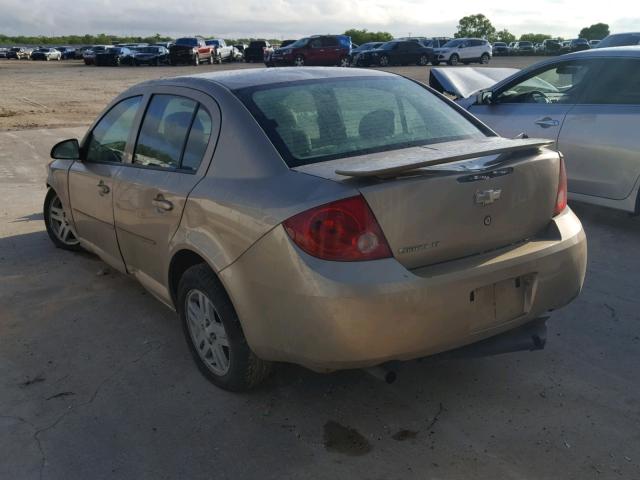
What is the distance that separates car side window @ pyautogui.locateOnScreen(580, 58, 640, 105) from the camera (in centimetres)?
570

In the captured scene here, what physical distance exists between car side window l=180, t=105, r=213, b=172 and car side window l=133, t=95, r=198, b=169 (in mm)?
59

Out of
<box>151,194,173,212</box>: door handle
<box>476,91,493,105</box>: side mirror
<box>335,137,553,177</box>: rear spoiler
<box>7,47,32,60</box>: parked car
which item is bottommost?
<box>151,194,173,212</box>: door handle

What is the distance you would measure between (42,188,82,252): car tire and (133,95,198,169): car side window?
→ 1963 millimetres

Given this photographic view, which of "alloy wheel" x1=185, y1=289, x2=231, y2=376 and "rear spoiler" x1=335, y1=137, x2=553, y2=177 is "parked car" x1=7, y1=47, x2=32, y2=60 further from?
"rear spoiler" x1=335, y1=137, x2=553, y2=177

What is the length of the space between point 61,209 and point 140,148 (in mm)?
2052

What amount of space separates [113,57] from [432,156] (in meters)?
46.1

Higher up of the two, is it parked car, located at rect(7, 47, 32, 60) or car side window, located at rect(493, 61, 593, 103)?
parked car, located at rect(7, 47, 32, 60)

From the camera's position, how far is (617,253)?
17.4 ft

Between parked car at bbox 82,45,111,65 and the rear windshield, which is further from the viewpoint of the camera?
parked car at bbox 82,45,111,65

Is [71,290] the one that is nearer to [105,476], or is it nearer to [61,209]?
[61,209]

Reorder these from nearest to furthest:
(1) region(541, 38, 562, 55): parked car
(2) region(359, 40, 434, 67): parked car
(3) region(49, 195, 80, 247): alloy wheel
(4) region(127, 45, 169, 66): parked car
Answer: (3) region(49, 195, 80, 247): alloy wheel < (2) region(359, 40, 434, 67): parked car < (4) region(127, 45, 169, 66): parked car < (1) region(541, 38, 562, 55): parked car

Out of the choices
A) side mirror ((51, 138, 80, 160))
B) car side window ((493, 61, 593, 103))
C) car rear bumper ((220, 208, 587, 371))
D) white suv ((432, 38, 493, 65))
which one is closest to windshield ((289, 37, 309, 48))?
white suv ((432, 38, 493, 65))

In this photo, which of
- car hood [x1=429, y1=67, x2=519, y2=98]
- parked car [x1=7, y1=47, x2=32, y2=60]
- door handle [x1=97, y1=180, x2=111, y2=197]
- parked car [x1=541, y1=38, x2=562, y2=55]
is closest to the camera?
door handle [x1=97, y1=180, x2=111, y2=197]

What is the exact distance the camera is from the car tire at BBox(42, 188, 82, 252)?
5613mm
